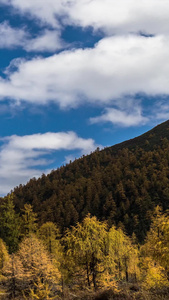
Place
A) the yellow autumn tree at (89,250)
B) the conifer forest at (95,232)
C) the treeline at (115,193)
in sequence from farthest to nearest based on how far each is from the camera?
the treeline at (115,193) < the yellow autumn tree at (89,250) < the conifer forest at (95,232)

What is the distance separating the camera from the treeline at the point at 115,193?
86875mm

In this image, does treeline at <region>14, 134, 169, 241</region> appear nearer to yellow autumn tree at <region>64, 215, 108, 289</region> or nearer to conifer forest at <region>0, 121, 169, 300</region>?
conifer forest at <region>0, 121, 169, 300</region>

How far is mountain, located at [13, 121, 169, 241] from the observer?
87.3 meters

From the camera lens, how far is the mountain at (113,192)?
8731 centimetres

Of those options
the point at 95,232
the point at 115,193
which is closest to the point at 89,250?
the point at 95,232

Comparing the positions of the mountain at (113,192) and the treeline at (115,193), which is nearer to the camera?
the treeline at (115,193)

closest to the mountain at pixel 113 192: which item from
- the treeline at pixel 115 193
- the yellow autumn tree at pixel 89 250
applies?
the treeline at pixel 115 193

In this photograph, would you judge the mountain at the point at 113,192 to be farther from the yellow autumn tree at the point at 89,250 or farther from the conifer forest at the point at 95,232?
the yellow autumn tree at the point at 89,250

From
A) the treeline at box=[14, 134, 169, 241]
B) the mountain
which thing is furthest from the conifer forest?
the mountain

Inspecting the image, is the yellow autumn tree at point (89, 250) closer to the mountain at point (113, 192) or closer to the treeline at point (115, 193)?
the mountain at point (113, 192)

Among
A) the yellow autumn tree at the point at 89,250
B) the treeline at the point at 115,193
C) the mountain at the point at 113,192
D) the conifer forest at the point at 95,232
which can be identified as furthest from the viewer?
the mountain at the point at 113,192

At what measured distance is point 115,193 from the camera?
10506 cm

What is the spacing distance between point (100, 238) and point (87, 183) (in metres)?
101

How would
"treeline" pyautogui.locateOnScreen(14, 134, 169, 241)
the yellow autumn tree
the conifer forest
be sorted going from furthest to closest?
1. "treeline" pyautogui.locateOnScreen(14, 134, 169, 241)
2. the yellow autumn tree
3. the conifer forest
